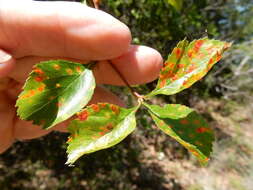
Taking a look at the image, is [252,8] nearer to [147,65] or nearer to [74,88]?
[147,65]

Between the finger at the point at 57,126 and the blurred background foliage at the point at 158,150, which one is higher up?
the finger at the point at 57,126

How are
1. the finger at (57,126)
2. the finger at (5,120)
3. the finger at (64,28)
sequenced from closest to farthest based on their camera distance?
the finger at (64,28)
the finger at (57,126)
the finger at (5,120)

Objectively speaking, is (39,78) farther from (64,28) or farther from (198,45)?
(198,45)

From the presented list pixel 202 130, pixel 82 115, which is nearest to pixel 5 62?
pixel 82 115

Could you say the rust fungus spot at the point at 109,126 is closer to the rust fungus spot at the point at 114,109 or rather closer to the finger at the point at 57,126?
the rust fungus spot at the point at 114,109

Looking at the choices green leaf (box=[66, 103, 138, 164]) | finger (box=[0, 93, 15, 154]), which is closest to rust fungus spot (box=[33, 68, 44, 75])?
green leaf (box=[66, 103, 138, 164])

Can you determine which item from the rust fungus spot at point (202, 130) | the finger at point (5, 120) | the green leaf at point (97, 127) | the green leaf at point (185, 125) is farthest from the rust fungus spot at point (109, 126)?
the finger at point (5, 120)
